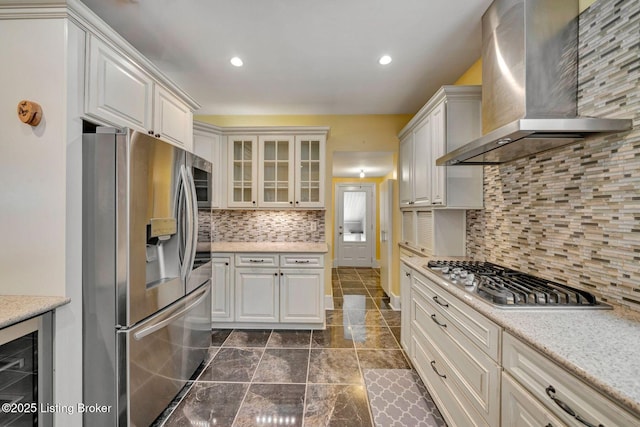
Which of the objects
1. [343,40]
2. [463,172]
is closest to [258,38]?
[343,40]

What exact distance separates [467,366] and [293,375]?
1.37 meters

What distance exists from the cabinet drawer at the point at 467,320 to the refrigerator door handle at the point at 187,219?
5.86ft

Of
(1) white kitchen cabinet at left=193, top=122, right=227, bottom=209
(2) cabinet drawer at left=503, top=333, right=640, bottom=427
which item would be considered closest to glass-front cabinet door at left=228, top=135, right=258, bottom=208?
(1) white kitchen cabinet at left=193, top=122, right=227, bottom=209

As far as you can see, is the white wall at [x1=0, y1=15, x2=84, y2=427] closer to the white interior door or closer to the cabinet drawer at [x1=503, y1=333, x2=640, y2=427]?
the cabinet drawer at [x1=503, y1=333, x2=640, y2=427]

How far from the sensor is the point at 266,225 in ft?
11.3

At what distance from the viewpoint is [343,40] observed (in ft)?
6.45

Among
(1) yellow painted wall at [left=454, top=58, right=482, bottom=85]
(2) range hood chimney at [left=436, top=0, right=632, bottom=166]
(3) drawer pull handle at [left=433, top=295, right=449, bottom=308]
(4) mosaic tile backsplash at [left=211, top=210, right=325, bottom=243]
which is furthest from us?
(4) mosaic tile backsplash at [left=211, top=210, right=325, bottom=243]

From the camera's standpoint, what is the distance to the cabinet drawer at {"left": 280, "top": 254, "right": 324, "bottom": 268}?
2.79 meters

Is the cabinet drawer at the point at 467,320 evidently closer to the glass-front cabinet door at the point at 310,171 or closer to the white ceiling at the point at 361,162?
the glass-front cabinet door at the point at 310,171

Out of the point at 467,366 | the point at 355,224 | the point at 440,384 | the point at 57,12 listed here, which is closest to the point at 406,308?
the point at 440,384

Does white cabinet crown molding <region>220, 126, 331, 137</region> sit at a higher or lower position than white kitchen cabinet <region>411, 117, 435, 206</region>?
higher

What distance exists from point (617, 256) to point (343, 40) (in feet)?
7.17

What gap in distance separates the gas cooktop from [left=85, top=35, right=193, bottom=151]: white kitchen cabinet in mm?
2359

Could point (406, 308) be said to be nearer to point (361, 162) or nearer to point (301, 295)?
point (301, 295)
